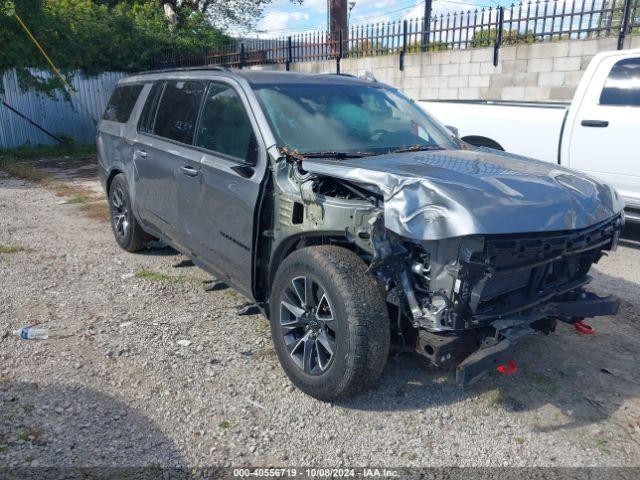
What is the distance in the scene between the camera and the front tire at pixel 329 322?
296 centimetres

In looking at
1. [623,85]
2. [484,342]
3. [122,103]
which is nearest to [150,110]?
[122,103]

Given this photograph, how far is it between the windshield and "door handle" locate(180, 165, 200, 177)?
0.79 metres

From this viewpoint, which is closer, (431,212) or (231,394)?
(431,212)

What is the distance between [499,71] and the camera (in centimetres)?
1095

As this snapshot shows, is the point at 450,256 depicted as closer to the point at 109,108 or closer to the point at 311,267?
the point at 311,267

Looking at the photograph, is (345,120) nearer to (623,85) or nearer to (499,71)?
(623,85)

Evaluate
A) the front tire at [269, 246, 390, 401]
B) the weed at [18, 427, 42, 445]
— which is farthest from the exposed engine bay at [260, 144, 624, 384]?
the weed at [18, 427, 42, 445]

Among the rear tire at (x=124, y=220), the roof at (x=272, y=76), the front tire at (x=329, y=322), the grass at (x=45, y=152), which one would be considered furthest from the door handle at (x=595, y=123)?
the grass at (x=45, y=152)

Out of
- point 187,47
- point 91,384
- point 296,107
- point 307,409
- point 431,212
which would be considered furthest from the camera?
point 187,47

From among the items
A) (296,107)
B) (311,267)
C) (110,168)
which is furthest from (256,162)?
(110,168)

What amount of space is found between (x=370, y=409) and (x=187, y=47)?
1795 cm

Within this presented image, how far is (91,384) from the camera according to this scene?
3.47 metres

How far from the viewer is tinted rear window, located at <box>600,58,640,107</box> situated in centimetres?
614

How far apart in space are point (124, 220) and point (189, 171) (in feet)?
6.98
